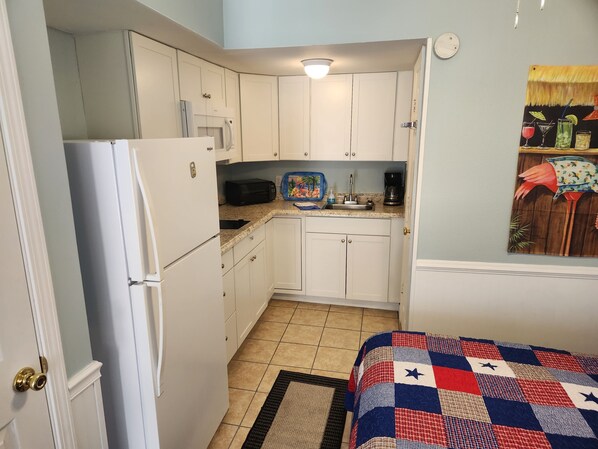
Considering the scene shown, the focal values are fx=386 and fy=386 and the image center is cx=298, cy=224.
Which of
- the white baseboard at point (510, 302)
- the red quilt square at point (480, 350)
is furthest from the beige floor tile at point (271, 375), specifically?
the red quilt square at point (480, 350)

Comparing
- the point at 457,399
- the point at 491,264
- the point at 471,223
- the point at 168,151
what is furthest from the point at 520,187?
the point at 168,151

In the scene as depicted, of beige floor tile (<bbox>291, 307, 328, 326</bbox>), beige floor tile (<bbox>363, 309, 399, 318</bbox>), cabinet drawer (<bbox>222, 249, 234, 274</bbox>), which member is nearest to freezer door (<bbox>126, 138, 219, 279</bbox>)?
cabinet drawer (<bbox>222, 249, 234, 274</bbox>)

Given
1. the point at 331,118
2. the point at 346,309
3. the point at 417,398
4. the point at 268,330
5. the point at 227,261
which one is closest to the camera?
the point at 417,398

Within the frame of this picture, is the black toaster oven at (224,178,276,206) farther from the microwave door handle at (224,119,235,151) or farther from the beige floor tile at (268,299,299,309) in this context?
the beige floor tile at (268,299,299,309)

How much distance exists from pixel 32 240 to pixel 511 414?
1575 millimetres

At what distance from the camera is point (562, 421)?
1.25 metres

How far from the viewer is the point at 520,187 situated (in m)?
2.21

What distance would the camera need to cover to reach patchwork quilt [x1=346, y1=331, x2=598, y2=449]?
47.3 inches

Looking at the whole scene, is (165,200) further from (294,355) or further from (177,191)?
(294,355)

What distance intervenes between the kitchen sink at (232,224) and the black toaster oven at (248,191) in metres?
0.65

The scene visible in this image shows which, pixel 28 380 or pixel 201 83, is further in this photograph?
pixel 201 83

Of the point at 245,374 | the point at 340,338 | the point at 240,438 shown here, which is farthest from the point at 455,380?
the point at 340,338

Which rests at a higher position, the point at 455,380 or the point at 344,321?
the point at 455,380

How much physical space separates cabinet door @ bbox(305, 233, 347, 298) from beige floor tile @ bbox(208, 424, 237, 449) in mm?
1632
